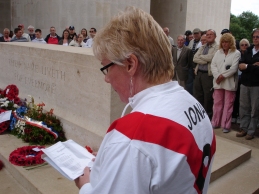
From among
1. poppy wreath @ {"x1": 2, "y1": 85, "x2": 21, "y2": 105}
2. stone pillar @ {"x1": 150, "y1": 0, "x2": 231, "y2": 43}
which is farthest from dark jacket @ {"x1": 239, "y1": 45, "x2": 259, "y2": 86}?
stone pillar @ {"x1": 150, "y1": 0, "x2": 231, "y2": 43}

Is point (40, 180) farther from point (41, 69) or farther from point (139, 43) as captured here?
point (139, 43)

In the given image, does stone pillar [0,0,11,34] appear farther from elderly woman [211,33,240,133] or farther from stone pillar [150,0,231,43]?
elderly woman [211,33,240,133]

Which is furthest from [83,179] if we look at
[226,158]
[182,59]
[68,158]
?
[182,59]

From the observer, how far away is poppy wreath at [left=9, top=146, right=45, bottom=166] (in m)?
3.48

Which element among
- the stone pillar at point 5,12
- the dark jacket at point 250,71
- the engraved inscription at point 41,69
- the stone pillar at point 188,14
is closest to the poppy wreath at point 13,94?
the engraved inscription at point 41,69

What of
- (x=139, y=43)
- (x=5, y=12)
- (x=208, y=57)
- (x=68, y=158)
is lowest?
(x=68, y=158)

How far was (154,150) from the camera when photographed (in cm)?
105

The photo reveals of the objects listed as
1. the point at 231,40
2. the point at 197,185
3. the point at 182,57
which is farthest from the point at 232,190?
the point at 182,57

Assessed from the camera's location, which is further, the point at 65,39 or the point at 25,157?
the point at 65,39

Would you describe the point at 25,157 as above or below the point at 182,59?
below

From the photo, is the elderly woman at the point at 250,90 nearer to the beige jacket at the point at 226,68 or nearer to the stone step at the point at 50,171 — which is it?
the beige jacket at the point at 226,68

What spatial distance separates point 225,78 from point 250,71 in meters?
0.49

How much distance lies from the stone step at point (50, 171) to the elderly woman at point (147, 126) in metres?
1.89

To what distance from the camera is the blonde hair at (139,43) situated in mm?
1203
